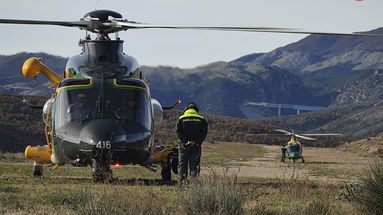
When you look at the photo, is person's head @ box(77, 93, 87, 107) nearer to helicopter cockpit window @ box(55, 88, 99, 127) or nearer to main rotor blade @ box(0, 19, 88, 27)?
helicopter cockpit window @ box(55, 88, 99, 127)

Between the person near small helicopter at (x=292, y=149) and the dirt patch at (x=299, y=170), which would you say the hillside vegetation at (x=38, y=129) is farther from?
the person near small helicopter at (x=292, y=149)

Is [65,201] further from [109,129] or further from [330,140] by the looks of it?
[330,140]

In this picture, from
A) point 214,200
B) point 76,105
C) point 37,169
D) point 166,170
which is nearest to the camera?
point 214,200

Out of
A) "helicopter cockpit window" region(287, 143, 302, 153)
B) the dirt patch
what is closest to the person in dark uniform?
the dirt patch

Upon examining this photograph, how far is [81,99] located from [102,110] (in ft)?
2.17

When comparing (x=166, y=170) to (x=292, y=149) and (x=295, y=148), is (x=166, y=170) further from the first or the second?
(x=292, y=149)

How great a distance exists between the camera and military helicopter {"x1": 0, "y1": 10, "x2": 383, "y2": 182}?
15.5 meters

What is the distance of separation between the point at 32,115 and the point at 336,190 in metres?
65.1

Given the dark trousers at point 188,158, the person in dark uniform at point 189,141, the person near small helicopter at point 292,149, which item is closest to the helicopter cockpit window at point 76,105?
the person in dark uniform at point 189,141

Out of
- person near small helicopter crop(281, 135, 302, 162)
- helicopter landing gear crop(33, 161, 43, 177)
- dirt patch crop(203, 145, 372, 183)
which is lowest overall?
person near small helicopter crop(281, 135, 302, 162)

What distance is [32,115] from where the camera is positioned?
3024 inches

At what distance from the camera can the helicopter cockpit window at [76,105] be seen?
16266 millimetres

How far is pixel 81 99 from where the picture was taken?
16531 millimetres

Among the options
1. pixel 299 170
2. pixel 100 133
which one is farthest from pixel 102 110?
pixel 299 170
